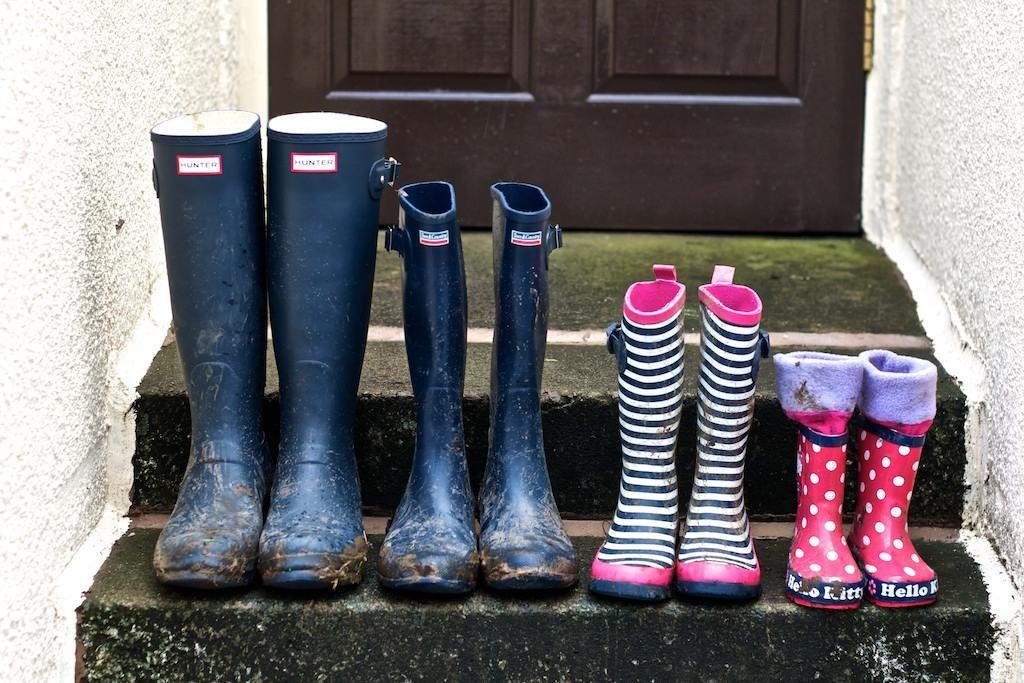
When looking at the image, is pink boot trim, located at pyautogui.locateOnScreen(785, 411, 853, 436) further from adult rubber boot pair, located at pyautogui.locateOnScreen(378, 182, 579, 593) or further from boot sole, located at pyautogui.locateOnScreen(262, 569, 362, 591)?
boot sole, located at pyautogui.locateOnScreen(262, 569, 362, 591)

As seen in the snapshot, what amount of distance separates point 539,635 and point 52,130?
0.79 metres

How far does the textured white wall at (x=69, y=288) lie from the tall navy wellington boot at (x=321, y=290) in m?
0.23

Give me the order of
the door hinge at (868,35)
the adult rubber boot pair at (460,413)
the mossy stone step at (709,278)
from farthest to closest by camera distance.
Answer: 1. the door hinge at (868,35)
2. the mossy stone step at (709,278)
3. the adult rubber boot pair at (460,413)

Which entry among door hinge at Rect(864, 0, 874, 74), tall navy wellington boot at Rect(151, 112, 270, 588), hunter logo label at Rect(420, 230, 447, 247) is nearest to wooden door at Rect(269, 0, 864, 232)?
door hinge at Rect(864, 0, 874, 74)

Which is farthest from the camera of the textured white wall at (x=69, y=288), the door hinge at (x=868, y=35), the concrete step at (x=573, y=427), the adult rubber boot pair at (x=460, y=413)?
the door hinge at (x=868, y=35)

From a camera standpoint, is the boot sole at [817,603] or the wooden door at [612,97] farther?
the wooden door at [612,97]

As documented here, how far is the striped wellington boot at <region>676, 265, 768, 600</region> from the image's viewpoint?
137 cm

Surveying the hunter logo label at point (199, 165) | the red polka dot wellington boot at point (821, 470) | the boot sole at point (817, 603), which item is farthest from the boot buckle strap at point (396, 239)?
the boot sole at point (817, 603)

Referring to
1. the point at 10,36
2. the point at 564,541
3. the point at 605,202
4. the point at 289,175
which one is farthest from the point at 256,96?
the point at 564,541

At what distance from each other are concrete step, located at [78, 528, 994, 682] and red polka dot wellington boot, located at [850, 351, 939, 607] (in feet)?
0.12

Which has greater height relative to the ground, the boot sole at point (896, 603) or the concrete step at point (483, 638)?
the boot sole at point (896, 603)

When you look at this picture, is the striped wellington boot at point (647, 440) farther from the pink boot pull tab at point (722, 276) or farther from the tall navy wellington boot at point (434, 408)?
the tall navy wellington boot at point (434, 408)

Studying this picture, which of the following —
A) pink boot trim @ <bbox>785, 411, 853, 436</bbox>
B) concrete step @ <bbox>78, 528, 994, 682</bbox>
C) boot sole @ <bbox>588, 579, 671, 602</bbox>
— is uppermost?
pink boot trim @ <bbox>785, 411, 853, 436</bbox>

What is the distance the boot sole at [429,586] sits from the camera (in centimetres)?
136
